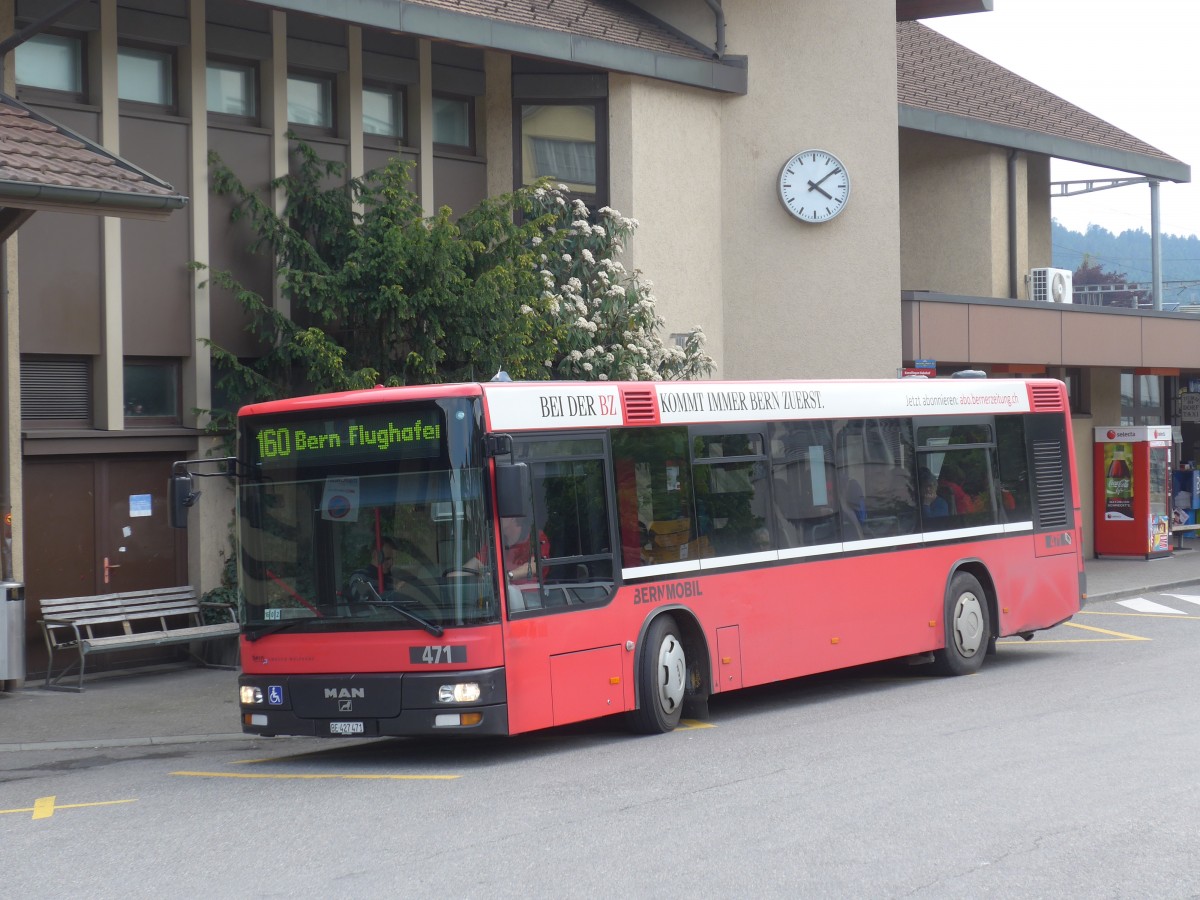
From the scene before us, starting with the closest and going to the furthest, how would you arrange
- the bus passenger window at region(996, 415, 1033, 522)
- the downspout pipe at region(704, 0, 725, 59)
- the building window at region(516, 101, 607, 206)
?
1. the bus passenger window at region(996, 415, 1033, 522)
2. the building window at region(516, 101, 607, 206)
3. the downspout pipe at region(704, 0, 725, 59)

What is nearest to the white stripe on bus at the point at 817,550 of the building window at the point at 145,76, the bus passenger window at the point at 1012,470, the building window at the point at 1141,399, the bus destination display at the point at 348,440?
the bus passenger window at the point at 1012,470

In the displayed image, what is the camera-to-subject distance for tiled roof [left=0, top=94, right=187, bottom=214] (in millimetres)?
11898

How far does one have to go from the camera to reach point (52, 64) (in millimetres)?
15180

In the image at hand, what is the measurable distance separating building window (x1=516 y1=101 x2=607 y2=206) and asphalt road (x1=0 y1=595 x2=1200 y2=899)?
8.56 meters

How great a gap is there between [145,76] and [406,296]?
381 centimetres

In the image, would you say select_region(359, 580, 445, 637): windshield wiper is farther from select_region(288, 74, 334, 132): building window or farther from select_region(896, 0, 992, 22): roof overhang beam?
select_region(896, 0, 992, 22): roof overhang beam

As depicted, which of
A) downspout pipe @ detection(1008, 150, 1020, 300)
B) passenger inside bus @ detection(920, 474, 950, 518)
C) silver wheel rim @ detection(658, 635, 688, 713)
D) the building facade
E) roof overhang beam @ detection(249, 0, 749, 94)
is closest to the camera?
silver wheel rim @ detection(658, 635, 688, 713)

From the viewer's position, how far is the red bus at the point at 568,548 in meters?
9.81

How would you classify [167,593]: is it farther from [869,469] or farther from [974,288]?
[974,288]

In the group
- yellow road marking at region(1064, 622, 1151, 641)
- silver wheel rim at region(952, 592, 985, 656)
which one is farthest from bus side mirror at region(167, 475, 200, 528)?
yellow road marking at region(1064, 622, 1151, 641)

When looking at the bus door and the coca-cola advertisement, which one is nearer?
the bus door

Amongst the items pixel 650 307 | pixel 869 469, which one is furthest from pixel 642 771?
pixel 650 307

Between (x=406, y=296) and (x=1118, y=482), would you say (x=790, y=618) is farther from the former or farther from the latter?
(x=1118, y=482)

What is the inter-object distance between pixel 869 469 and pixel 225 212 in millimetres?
7601
